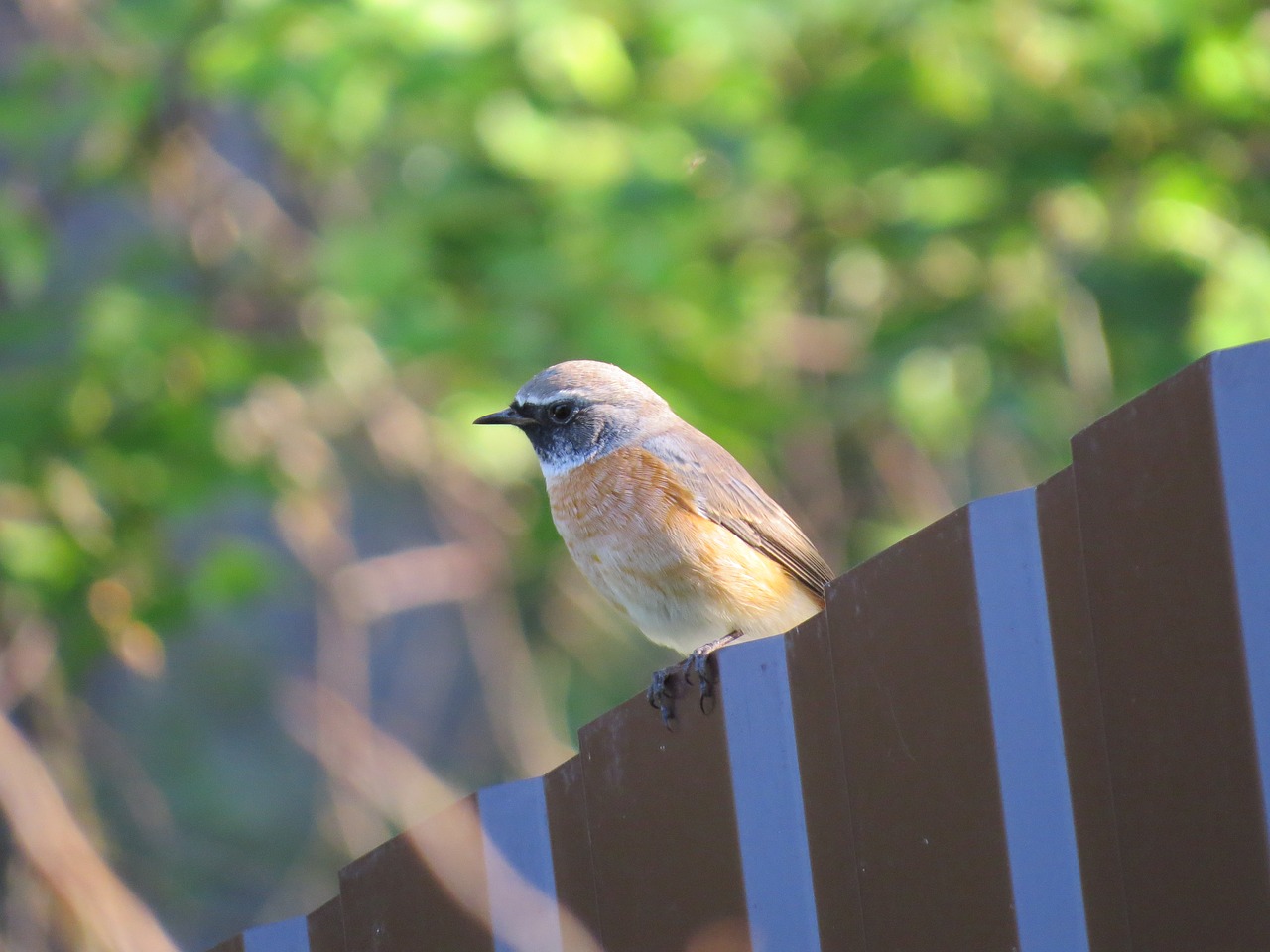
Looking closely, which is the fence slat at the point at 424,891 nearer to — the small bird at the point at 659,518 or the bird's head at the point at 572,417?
the small bird at the point at 659,518

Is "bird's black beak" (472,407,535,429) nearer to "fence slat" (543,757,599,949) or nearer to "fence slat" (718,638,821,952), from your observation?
"fence slat" (543,757,599,949)

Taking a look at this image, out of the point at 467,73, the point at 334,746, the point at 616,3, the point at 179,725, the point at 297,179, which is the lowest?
the point at 334,746

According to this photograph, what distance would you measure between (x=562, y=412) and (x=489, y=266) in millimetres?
1437

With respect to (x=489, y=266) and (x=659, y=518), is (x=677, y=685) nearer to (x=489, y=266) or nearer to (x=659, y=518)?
(x=659, y=518)

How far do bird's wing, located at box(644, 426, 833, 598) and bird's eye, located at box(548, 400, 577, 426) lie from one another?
287 mm

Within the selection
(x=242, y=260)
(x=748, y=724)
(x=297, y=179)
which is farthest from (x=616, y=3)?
(x=748, y=724)

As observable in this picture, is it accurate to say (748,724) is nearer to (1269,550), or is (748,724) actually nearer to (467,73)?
(1269,550)

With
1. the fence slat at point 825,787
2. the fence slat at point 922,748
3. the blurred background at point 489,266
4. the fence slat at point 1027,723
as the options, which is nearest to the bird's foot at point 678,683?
the fence slat at point 825,787

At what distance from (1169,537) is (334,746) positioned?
6579mm

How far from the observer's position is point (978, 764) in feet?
7.25

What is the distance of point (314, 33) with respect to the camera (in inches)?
210

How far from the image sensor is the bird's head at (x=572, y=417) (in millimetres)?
4516

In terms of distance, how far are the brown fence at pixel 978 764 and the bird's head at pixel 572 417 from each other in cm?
194

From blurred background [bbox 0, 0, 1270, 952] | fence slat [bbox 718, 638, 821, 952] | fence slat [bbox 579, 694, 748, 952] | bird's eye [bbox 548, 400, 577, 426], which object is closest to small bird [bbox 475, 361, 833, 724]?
bird's eye [bbox 548, 400, 577, 426]
